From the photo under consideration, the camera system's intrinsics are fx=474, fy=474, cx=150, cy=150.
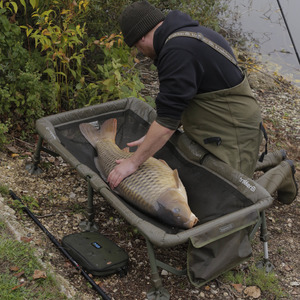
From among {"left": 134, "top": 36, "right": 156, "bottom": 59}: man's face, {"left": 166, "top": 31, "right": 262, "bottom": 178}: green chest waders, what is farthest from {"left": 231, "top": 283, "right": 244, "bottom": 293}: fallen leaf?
{"left": 134, "top": 36, "right": 156, "bottom": 59}: man's face

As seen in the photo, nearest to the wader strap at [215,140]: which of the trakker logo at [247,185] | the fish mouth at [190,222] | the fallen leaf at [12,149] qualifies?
the trakker logo at [247,185]

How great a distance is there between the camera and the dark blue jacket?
2998 mm

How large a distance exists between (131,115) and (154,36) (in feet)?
4.18

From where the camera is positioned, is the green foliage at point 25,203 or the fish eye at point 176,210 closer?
the fish eye at point 176,210

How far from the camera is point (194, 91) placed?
308 centimetres

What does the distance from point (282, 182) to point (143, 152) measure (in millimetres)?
1361

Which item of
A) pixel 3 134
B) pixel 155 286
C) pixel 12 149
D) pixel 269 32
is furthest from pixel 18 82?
pixel 269 32

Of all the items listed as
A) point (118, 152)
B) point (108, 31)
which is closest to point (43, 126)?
point (118, 152)

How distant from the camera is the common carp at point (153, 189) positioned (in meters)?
2.99

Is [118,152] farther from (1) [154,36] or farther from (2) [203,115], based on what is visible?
(1) [154,36]

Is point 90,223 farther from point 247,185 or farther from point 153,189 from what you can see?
point 247,185

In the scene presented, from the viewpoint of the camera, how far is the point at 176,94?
3018 millimetres

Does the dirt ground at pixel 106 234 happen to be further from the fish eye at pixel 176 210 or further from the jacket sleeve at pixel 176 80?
the jacket sleeve at pixel 176 80

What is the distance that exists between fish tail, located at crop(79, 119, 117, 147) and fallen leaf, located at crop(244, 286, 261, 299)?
63.3 inches
